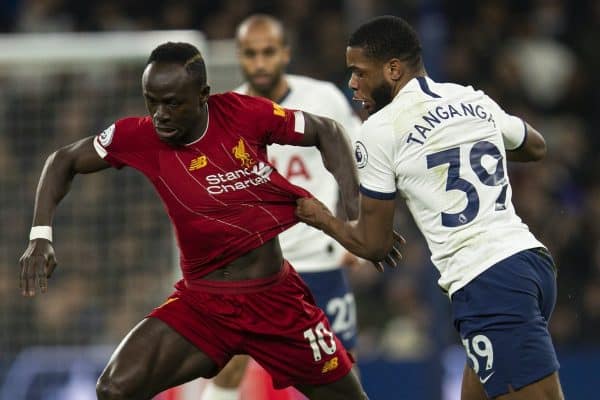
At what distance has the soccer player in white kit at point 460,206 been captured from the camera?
185 inches

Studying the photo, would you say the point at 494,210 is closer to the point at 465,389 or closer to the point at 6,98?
the point at 465,389

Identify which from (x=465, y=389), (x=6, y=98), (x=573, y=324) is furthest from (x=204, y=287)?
(x=573, y=324)

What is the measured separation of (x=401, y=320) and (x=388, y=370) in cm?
67

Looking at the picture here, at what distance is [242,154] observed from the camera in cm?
530

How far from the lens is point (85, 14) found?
1177 centimetres

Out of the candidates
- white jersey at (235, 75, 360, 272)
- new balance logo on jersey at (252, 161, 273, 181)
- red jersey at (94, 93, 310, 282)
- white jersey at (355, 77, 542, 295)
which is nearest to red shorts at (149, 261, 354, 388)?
red jersey at (94, 93, 310, 282)

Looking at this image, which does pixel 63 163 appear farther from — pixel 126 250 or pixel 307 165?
pixel 126 250

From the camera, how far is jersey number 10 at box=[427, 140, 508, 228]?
475 cm

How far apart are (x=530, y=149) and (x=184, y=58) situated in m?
1.44

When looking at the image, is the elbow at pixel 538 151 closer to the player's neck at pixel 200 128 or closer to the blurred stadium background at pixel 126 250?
the player's neck at pixel 200 128

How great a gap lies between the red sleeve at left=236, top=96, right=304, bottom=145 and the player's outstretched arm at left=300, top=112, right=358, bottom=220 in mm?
43

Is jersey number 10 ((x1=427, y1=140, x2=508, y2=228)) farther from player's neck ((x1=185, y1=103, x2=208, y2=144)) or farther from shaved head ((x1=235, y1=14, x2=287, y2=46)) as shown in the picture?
shaved head ((x1=235, y1=14, x2=287, y2=46))

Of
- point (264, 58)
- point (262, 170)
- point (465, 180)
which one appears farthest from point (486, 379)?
point (264, 58)

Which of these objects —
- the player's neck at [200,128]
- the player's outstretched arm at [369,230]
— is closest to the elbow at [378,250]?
the player's outstretched arm at [369,230]
